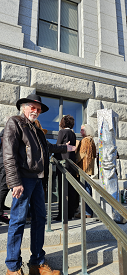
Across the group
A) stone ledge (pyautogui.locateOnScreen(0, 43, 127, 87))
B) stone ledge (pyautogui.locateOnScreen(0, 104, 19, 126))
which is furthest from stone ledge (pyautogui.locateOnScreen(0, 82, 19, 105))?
stone ledge (pyautogui.locateOnScreen(0, 43, 127, 87))

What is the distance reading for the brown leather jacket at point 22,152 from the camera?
1628mm

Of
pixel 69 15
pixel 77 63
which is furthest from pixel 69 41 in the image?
pixel 77 63

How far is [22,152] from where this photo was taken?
5.74ft

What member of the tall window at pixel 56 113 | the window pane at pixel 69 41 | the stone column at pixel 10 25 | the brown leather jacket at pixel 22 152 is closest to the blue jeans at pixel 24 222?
the brown leather jacket at pixel 22 152

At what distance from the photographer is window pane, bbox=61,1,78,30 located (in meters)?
6.58

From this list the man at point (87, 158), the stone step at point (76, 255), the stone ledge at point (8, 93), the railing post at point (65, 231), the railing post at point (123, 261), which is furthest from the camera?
the stone ledge at point (8, 93)

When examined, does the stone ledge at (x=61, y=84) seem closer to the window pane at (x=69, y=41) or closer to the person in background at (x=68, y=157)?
the window pane at (x=69, y=41)

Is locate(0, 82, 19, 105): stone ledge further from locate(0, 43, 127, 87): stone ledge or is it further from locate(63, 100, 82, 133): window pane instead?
locate(63, 100, 82, 133): window pane

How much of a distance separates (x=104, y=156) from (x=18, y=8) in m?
4.83

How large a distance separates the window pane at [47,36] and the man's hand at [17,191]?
5427 millimetres

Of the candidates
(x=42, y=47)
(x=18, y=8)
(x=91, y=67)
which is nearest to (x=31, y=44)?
(x=42, y=47)

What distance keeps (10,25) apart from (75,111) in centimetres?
291

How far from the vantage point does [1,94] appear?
4.68 metres

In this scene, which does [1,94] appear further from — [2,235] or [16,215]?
[16,215]
